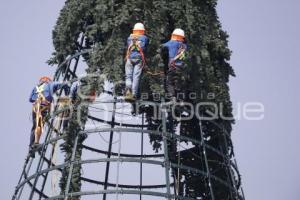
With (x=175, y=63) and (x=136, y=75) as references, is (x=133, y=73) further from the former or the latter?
(x=175, y=63)

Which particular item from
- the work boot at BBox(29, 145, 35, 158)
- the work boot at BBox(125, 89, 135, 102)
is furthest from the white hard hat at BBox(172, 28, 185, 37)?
the work boot at BBox(29, 145, 35, 158)

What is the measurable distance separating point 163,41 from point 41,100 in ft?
10.8

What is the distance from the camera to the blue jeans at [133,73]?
1357 centimetres

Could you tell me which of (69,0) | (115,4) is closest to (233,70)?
(115,4)

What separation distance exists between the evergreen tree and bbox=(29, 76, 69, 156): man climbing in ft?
2.09

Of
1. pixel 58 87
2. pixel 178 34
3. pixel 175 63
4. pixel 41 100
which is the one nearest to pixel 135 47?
pixel 175 63

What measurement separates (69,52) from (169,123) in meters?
3.06

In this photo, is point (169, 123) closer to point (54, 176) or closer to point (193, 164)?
point (193, 164)

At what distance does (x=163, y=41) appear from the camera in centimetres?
1507

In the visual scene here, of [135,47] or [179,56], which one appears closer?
[135,47]

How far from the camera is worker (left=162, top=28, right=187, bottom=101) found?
1414 centimetres

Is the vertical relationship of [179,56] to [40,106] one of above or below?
above

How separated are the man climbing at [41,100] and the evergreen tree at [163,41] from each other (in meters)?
0.64

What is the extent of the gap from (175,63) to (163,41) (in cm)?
112
